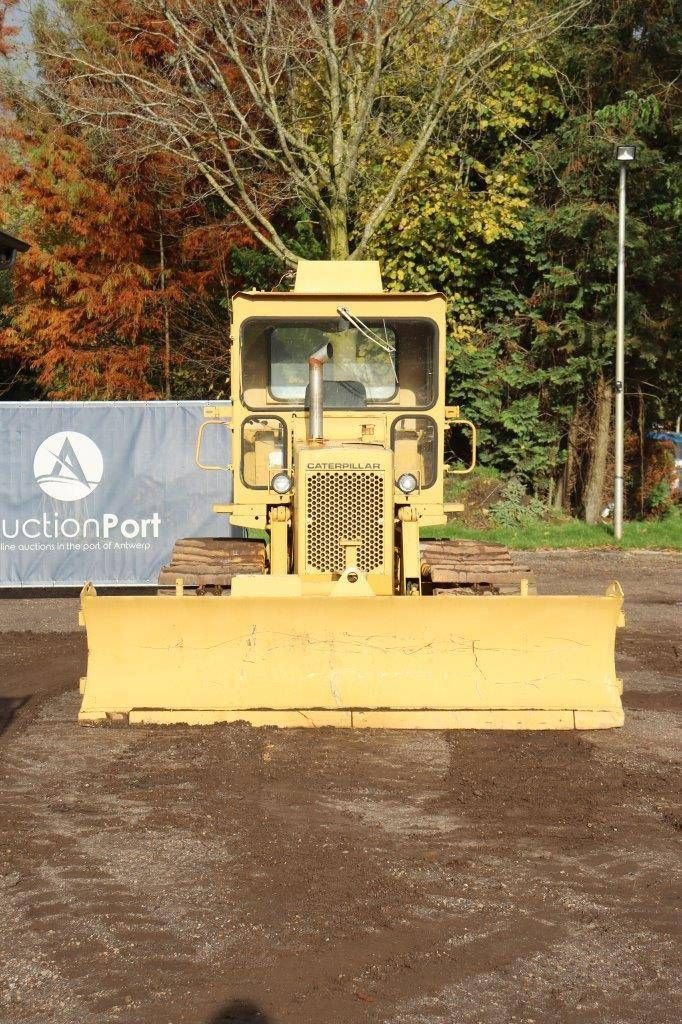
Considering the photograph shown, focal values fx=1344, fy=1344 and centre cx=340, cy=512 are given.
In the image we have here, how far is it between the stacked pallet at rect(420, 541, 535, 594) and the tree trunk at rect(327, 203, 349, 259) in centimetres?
1313

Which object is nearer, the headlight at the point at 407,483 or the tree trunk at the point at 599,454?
the headlight at the point at 407,483

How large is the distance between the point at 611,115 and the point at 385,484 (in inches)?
638

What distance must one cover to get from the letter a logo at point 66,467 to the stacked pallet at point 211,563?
17.4 feet

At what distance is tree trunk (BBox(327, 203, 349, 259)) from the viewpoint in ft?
73.0

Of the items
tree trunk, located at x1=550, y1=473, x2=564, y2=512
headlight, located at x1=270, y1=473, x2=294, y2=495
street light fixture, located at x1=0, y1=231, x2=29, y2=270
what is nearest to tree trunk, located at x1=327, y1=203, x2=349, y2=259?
street light fixture, located at x1=0, y1=231, x2=29, y2=270

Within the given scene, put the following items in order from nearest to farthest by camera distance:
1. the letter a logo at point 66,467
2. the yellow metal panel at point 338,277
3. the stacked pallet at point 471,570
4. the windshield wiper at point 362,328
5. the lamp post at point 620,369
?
1. the stacked pallet at point 471,570
2. the windshield wiper at point 362,328
3. the yellow metal panel at point 338,277
4. the letter a logo at point 66,467
5. the lamp post at point 620,369

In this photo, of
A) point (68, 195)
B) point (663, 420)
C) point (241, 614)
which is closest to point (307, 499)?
point (241, 614)

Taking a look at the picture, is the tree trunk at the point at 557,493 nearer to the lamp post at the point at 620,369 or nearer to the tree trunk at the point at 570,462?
the tree trunk at the point at 570,462

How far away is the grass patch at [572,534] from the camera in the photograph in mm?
21797

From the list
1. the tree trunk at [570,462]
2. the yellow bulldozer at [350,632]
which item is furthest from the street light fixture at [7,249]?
the tree trunk at [570,462]

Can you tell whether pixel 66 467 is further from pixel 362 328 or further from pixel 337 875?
pixel 337 875

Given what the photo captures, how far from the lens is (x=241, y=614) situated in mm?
8508

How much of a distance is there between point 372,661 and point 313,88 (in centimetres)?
1727

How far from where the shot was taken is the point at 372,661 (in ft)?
27.6
